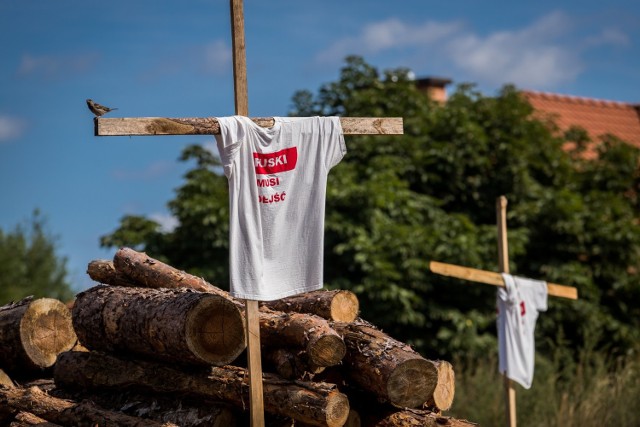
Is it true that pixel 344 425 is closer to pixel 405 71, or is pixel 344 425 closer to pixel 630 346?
pixel 630 346

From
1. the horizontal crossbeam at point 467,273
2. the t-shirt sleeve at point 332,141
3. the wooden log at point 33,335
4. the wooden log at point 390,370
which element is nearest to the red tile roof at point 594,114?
the horizontal crossbeam at point 467,273

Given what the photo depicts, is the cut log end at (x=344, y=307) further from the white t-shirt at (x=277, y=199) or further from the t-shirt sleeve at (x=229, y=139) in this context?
the t-shirt sleeve at (x=229, y=139)

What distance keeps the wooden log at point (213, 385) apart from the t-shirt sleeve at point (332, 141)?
164 centimetres

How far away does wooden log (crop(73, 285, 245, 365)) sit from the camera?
7.28 meters

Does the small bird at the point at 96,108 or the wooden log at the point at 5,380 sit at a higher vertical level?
the small bird at the point at 96,108

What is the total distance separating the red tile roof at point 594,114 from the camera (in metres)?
23.2

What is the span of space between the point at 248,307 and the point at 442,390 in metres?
1.89

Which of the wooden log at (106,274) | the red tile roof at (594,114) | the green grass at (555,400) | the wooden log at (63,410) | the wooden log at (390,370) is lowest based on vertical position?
the green grass at (555,400)

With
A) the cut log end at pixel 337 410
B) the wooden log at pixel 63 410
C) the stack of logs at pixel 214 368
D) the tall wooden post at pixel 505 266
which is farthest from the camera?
the tall wooden post at pixel 505 266

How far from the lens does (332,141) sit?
754 centimetres

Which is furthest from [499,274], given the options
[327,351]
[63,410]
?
[63,410]

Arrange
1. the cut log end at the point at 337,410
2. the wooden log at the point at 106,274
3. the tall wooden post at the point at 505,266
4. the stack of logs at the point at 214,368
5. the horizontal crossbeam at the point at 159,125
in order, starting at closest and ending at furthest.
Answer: the horizontal crossbeam at the point at 159,125 → the cut log end at the point at 337,410 → the stack of logs at the point at 214,368 → the wooden log at the point at 106,274 → the tall wooden post at the point at 505,266

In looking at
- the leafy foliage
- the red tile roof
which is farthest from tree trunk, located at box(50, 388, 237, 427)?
the red tile roof

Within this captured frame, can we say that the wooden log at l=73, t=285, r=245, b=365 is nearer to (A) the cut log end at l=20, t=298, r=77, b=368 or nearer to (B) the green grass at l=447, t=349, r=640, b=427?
(A) the cut log end at l=20, t=298, r=77, b=368
